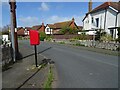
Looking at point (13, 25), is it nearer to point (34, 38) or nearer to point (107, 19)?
point (34, 38)

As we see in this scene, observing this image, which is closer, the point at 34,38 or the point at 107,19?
the point at 34,38

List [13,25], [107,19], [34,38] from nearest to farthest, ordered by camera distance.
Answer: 1. [34,38]
2. [13,25]
3. [107,19]

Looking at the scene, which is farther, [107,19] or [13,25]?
[107,19]

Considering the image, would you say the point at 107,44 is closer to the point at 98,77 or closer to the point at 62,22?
the point at 98,77

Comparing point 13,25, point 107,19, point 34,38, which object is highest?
point 107,19

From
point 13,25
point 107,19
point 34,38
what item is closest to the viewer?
point 34,38

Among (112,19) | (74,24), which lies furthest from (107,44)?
(74,24)

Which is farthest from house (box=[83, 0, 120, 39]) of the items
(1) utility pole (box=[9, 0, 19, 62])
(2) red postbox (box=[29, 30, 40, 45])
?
(2) red postbox (box=[29, 30, 40, 45])

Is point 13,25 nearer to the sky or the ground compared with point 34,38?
nearer to the sky

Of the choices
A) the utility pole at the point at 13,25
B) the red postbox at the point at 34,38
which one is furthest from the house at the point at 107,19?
the red postbox at the point at 34,38

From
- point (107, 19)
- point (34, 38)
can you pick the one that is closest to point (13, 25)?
point (34, 38)

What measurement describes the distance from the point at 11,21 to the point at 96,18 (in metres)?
27.6

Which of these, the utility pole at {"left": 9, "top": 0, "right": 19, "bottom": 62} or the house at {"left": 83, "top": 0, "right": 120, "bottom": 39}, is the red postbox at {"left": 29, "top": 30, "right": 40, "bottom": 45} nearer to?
the utility pole at {"left": 9, "top": 0, "right": 19, "bottom": 62}

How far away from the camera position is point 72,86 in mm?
6098
